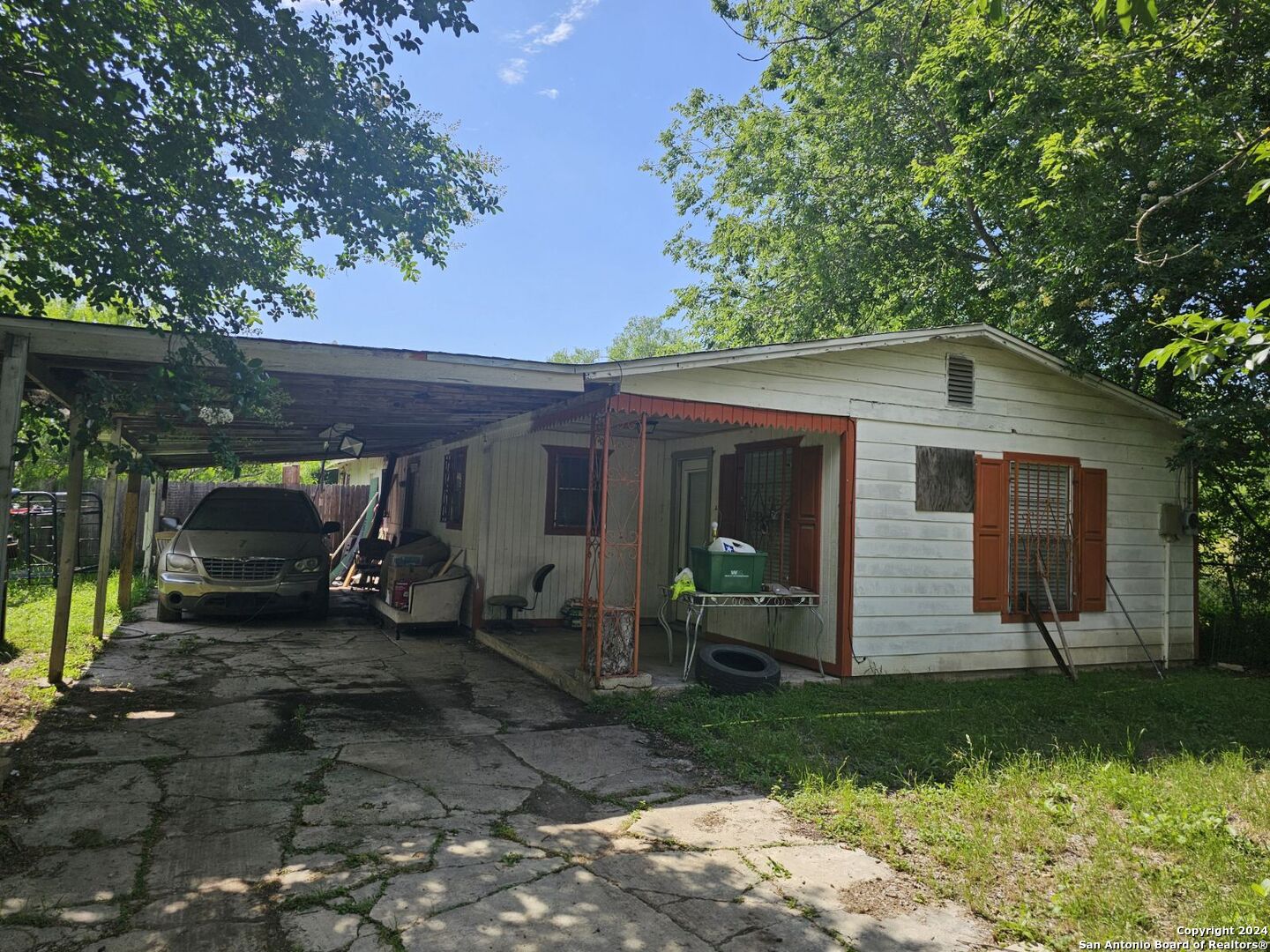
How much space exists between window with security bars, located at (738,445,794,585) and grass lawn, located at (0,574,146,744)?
20.6ft

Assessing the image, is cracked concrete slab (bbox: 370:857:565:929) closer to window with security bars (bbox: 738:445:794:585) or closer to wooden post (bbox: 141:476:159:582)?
window with security bars (bbox: 738:445:794:585)

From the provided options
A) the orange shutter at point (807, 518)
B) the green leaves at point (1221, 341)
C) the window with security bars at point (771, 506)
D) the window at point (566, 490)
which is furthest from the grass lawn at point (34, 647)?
the green leaves at point (1221, 341)

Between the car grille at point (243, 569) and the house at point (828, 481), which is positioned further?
the car grille at point (243, 569)

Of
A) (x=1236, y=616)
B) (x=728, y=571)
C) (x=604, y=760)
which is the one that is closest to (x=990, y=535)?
(x=728, y=571)

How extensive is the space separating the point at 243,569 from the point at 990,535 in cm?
880

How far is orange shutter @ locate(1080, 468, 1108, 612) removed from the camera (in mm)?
8797

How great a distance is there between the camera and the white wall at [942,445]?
293 inches

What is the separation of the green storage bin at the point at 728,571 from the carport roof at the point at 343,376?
1.94m

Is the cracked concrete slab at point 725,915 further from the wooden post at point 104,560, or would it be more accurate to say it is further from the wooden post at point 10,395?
the wooden post at point 104,560

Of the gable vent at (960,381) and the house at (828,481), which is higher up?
the gable vent at (960,381)

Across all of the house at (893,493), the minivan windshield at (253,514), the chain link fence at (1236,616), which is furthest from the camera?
the minivan windshield at (253,514)

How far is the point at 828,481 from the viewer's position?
7785 millimetres

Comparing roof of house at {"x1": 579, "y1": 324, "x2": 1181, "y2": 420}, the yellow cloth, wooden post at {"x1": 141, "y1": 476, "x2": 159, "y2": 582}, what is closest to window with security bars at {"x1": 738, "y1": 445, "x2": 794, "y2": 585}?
the yellow cloth

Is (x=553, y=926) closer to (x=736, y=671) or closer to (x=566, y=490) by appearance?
(x=736, y=671)
